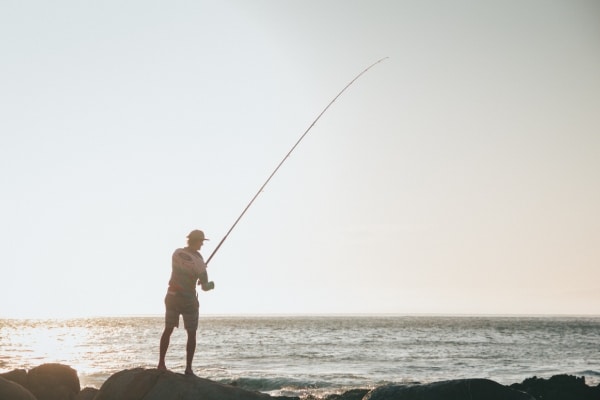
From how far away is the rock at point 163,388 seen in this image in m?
8.80

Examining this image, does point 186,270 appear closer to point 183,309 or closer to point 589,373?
point 183,309

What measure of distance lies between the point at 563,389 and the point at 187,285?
901 cm

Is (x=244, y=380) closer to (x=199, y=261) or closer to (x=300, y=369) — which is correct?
(x=300, y=369)

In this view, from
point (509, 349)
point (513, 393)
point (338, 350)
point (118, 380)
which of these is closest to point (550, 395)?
point (513, 393)

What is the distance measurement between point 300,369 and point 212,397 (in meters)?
16.6

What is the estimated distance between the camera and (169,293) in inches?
356

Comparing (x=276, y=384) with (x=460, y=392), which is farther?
(x=276, y=384)

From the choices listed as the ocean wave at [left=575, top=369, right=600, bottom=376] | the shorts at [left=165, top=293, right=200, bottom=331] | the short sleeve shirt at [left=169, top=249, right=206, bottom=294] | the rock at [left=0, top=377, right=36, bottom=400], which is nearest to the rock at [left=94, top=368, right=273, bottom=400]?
the shorts at [left=165, top=293, right=200, bottom=331]

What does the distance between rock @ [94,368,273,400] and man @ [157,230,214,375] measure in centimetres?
29

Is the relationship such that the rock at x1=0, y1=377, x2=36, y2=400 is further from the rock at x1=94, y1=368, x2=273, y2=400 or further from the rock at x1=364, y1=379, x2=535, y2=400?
the rock at x1=364, y1=379, x2=535, y2=400

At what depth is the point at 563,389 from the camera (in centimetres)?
1367

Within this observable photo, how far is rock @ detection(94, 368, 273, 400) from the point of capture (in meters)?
8.80

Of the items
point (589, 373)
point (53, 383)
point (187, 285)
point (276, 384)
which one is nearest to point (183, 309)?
point (187, 285)

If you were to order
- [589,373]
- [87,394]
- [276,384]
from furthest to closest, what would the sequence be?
[589,373], [276,384], [87,394]
